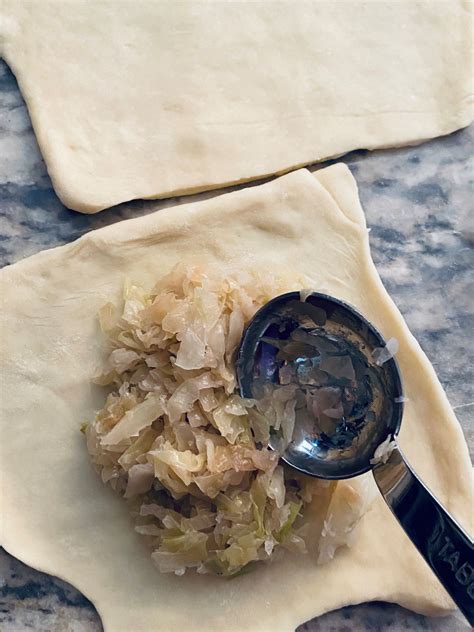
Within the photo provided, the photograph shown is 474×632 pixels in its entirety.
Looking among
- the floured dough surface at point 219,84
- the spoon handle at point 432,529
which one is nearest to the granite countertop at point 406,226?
the floured dough surface at point 219,84

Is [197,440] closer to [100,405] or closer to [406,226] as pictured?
[100,405]

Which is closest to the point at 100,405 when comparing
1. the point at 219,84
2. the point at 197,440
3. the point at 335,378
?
the point at 197,440

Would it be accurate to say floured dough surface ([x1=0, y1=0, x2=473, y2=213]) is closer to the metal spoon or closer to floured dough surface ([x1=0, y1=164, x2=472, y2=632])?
floured dough surface ([x1=0, y1=164, x2=472, y2=632])

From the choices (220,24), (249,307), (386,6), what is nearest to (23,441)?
(249,307)

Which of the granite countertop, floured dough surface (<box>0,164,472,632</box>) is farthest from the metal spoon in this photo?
the granite countertop

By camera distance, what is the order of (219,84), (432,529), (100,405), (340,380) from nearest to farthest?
(432,529) < (340,380) < (100,405) < (219,84)

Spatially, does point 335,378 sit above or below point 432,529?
above
